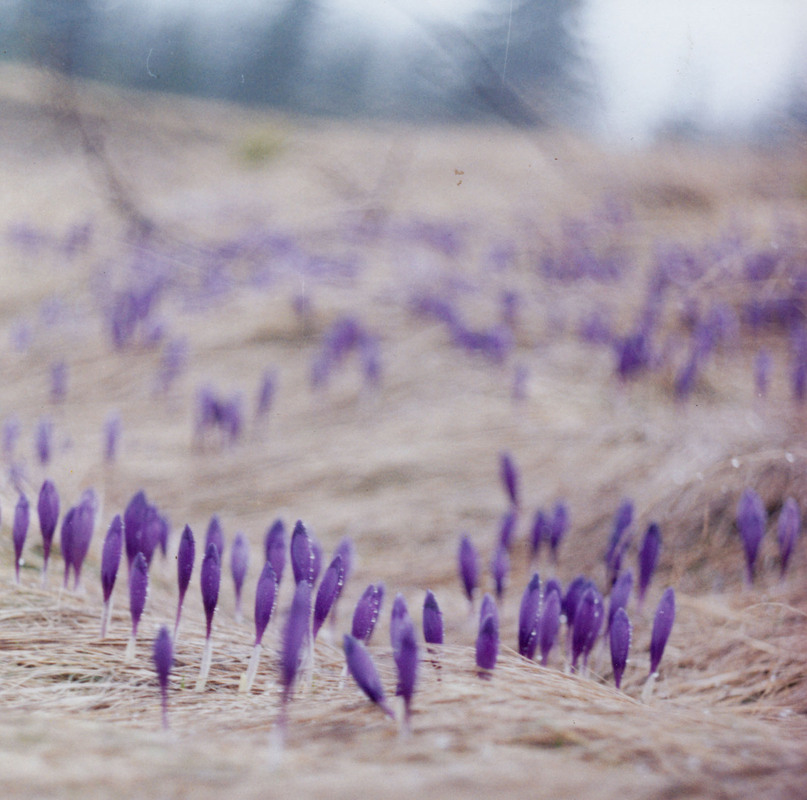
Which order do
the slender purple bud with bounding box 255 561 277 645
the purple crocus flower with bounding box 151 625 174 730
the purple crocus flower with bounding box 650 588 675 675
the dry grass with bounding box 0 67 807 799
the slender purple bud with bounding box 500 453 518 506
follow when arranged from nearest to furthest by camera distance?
1. the dry grass with bounding box 0 67 807 799
2. the purple crocus flower with bounding box 151 625 174 730
3. the slender purple bud with bounding box 255 561 277 645
4. the purple crocus flower with bounding box 650 588 675 675
5. the slender purple bud with bounding box 500 453 518 506

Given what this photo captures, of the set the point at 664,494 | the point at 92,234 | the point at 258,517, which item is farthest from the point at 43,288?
the point at 664,494

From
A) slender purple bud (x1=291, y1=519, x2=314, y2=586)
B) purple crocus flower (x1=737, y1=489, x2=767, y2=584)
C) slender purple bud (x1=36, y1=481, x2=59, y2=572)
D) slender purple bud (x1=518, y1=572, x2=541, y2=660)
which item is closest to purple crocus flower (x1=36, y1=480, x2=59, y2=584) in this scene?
slender purple bud (x1=36, y1=481, x2=59, y2=572)

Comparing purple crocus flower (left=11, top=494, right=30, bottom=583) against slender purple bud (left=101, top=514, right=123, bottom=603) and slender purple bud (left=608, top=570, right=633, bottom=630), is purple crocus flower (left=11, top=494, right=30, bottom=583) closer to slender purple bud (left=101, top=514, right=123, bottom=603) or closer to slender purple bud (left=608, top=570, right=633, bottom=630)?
slender purple bud (left=101, top=514, right=123, bottom=603)

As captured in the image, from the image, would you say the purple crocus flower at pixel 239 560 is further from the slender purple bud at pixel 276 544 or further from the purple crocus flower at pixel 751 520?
the purple crocus flower at pixel 751 520

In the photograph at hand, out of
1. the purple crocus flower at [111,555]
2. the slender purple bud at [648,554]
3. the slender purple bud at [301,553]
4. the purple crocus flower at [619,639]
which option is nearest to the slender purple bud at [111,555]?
the purple crocus flower at [111,555]

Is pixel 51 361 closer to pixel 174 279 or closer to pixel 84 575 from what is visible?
pixel 174 279
